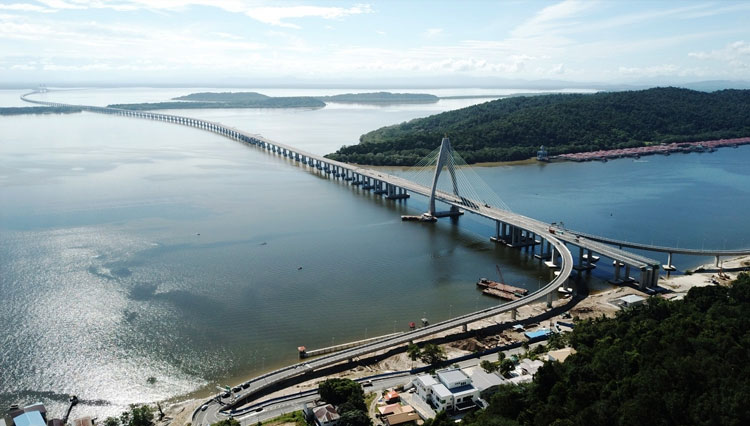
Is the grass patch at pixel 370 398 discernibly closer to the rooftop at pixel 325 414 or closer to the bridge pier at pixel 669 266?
the rooftop at pixel 325 414

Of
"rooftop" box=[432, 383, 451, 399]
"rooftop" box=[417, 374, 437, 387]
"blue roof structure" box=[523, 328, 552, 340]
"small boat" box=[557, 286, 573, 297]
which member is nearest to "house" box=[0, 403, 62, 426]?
"rooftop" box=[417, 374, 437, 387]

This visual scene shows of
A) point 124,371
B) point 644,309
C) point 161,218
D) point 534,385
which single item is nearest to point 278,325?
point 124,371

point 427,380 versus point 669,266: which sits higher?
point 669,266

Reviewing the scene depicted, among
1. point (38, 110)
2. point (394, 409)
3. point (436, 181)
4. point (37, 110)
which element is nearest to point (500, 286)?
point (394, 409)

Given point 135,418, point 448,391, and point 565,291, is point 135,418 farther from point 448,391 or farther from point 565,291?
point 565,291

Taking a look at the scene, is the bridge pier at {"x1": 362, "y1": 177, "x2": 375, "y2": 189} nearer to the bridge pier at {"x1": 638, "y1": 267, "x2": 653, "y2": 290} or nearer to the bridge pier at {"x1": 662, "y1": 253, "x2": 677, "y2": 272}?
the bridge pier at {"x1": 662, "y1": 253, "x2": 677, "y2": 272}
